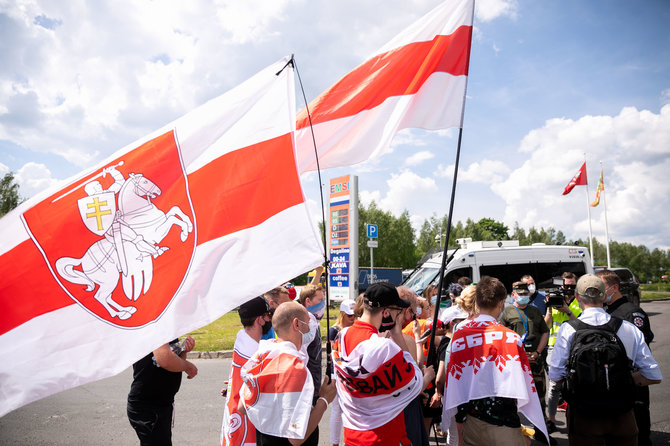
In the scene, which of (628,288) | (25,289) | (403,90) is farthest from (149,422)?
(628,288)

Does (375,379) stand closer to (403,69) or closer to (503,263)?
(403,69)

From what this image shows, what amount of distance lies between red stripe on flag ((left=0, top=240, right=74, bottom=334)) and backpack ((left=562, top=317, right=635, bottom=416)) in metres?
3.65

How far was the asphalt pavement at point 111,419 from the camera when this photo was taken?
5.37 meters

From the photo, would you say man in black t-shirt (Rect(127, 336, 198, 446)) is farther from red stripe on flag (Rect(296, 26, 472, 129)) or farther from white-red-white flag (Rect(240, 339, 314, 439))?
red stripe on flag (Rect(296, 26, 472, 129))

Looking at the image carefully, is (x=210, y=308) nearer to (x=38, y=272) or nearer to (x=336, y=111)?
(x=38, y=272)

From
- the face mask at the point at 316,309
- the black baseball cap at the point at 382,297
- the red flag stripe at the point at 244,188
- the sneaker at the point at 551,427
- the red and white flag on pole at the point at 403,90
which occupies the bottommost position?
the sneaker at the point at 551,427

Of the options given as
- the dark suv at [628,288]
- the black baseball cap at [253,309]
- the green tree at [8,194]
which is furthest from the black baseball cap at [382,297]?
the green tree at [8,194]

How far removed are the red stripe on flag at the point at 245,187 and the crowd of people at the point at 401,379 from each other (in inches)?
26.8

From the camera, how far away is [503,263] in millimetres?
12641

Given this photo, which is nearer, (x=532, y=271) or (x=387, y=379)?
(x=387, y=379)

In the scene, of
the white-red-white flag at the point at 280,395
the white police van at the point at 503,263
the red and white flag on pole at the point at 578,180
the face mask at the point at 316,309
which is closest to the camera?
the white-red-white flag at the point at 280,395

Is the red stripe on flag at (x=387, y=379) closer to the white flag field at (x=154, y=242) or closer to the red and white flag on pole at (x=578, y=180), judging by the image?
the white flag field at (x=154, y=242)

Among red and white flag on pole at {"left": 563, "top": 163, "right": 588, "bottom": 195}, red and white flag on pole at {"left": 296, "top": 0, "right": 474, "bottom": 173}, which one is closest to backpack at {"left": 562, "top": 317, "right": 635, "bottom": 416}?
red and white flag on pole at {"left": 296, "top": 0, "right": 474, "bottom": 173}

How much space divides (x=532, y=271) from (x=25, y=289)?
1317 centimetres
